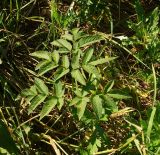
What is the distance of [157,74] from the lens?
2.38 metres

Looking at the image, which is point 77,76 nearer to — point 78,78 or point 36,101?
point 78,78

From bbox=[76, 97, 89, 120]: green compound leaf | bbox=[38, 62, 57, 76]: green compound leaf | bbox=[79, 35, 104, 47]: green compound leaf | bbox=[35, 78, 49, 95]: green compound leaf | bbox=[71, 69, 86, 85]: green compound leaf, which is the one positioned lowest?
bbox=[76, 97, 89, 120]: green compound leaf

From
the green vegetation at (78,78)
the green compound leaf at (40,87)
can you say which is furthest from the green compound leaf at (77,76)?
the green compound leaf at (40,87)

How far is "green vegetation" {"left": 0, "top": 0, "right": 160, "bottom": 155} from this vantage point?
72.3 inches

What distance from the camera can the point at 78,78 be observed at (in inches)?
70.3

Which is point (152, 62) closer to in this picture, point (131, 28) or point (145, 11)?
point (131, 28)

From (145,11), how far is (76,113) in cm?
107

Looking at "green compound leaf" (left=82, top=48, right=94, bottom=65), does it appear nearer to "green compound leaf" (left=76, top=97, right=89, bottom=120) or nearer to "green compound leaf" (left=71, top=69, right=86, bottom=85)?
"green compound leaf" (left=71, top=69, right=86, bottom=85)

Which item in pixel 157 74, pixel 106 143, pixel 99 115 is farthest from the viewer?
pixel 157 74

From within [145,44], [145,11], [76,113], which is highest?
[145,11]

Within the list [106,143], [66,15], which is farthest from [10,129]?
[66,15]

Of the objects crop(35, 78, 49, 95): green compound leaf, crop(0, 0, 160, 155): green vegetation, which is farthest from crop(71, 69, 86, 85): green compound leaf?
crop(35, 78, 49, 95): green compound leaf

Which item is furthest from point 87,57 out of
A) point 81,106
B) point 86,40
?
point 81,106

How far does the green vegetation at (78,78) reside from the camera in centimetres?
184
